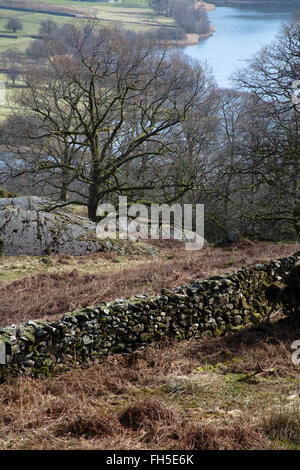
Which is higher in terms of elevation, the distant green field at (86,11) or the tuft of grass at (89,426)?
the distant green field at (86,11)

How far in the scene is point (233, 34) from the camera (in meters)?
70.7

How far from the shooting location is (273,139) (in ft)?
74.3

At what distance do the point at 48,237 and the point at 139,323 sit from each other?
12227mm

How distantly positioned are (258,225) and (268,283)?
58.0 feet

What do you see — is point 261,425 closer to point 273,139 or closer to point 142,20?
point 273,139

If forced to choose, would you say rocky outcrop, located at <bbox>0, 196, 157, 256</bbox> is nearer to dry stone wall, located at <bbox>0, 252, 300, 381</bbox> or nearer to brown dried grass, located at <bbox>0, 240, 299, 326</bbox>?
brown dried grass, located at <bbox>0, 240, 299, 326</bbox>

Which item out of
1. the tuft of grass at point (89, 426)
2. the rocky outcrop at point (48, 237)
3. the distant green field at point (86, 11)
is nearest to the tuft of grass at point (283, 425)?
the tuft of grass at point (89, 426)

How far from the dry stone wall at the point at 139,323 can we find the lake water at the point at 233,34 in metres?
51.2

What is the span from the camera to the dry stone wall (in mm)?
6613

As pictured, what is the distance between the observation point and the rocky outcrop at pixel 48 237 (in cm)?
1889

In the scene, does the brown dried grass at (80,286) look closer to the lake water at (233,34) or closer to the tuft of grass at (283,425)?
the tuft of grass at (283,425)

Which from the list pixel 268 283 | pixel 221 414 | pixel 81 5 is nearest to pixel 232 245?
pixel 268 283

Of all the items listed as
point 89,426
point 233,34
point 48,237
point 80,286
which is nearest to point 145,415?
point 89,426
